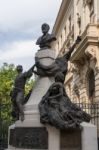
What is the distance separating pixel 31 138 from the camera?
824cm

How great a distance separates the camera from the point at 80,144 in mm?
8008

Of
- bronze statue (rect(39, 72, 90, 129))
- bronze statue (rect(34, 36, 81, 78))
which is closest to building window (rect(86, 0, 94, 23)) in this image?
A: bronze statue (rect(34, 36, 81, 78))

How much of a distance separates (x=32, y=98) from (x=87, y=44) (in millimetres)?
16067

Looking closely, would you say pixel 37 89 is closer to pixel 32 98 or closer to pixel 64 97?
pixel 32 98

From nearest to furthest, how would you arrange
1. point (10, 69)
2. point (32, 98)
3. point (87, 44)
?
point (32, 98)
point (87, 44)
point (10, 69)

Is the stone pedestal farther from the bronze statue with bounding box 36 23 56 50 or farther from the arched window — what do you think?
the arched window

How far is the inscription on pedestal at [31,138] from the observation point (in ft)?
26.5

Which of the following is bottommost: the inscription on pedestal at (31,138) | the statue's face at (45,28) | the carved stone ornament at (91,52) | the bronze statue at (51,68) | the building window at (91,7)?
the inscription on pedestal at (31,138)

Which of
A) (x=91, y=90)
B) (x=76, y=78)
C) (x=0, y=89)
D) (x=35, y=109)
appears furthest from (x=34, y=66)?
(x=0, y=89)

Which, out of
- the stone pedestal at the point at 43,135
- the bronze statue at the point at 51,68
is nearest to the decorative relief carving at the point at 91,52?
the bronze statue at the point at 51,68

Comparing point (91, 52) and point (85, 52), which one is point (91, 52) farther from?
point (85, 52)

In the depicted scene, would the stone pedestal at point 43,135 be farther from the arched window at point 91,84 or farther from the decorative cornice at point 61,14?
the decorative cornice at point 61,14

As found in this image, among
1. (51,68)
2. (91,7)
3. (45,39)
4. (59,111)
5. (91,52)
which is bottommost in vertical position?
(59,111)

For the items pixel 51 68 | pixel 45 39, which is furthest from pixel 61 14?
pixel 51 68
